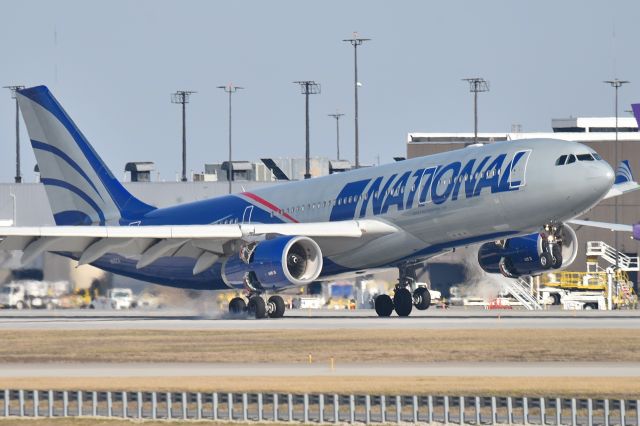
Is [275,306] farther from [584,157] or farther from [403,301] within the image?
[584,157]

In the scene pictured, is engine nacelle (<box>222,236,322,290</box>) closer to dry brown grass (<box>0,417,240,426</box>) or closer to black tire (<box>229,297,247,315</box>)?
black tire (<box>229,297,247,315</box>)

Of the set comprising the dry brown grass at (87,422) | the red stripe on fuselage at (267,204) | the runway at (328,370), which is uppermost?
the red stripe on fuselage at (267,204)

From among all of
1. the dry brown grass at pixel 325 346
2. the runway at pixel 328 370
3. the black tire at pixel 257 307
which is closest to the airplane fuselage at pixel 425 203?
the black tire at pixel 257 307

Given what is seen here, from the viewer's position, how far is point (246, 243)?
52500mm

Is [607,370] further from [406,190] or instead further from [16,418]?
[406,190]

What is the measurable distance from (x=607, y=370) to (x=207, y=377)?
9038 millimetres

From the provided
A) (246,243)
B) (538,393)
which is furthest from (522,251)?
(538,393)

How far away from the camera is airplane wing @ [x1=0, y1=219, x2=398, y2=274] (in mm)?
51812

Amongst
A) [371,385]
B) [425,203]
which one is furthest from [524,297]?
[371,385]

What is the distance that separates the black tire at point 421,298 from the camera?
54.9m

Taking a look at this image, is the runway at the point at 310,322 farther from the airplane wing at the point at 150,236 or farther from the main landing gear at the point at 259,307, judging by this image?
the airplane wing at the point at 150,236

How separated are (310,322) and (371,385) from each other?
2089 centimetres

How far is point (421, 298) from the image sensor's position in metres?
54.9

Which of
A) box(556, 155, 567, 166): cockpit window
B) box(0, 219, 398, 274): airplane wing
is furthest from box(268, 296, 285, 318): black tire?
box(556, 155, 567, 166): cockpit window
